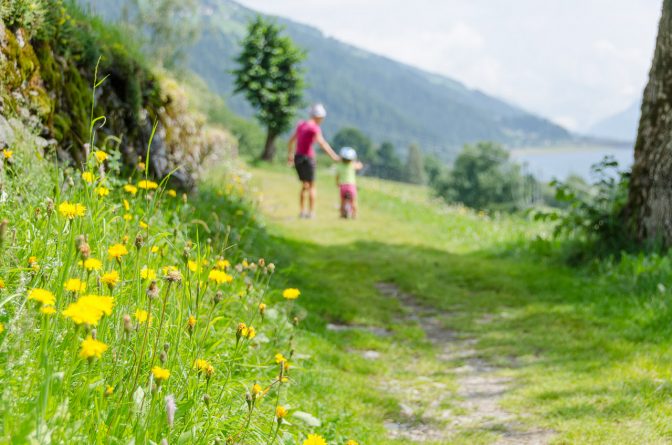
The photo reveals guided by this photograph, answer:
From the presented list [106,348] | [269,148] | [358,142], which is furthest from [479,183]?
[358,142]

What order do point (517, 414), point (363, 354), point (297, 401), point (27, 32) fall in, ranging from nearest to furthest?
point (297, 401)
point (517, 414)
point (27, 32)
point (363, 354)

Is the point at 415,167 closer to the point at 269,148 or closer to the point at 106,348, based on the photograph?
the point at 269,148

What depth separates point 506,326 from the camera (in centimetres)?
659

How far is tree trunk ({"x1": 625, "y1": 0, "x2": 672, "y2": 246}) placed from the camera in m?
7.43

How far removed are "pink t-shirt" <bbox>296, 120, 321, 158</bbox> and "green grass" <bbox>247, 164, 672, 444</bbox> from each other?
6.19 ft

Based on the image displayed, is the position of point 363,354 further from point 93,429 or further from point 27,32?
point 27,32

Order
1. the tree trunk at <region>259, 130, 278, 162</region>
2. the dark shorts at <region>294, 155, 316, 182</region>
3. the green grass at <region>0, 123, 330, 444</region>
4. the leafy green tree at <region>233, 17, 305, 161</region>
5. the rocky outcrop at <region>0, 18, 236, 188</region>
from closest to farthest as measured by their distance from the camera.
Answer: the green grass at <region>0, 123, 330, 444</region>, the rocky outcrop at <region>0, 18, 236, 188</region>, the dark shorts at <region>294, 155, 316, 182</region>, the leafy green tree at <region>233, 17, 305, 161</region>, the tree trunk at <region>259, 130, 278, 162</region>

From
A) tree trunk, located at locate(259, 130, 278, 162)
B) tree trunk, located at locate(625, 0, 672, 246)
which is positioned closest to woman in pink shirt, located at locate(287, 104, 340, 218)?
tree trunk, located at locate(625, 0, 672, 246)

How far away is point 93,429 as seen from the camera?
2191mm

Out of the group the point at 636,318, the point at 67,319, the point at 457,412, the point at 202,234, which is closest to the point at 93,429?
the point at 67,319

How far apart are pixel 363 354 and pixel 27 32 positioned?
13.4 ft

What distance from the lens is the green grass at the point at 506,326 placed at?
4082 mm

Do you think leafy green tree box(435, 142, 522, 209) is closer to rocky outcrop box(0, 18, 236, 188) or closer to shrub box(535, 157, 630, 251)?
shrub box(535, 157, 630, 251)

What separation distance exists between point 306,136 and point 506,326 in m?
7.49
